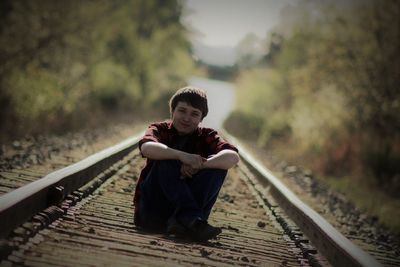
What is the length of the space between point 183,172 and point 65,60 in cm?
1488

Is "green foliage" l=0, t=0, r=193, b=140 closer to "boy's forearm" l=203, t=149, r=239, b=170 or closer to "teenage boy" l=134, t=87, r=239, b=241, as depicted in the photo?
"teenage boy" l=134, t=87, r=239, b=241

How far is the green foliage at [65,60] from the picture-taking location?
42.1 ft

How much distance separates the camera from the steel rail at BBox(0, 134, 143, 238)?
266cm

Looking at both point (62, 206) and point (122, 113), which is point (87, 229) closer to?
point (62, 206)

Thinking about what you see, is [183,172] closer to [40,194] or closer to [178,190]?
[178,190]

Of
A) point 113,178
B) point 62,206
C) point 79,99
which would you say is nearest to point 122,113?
point 79,99

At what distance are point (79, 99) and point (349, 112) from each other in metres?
11.2

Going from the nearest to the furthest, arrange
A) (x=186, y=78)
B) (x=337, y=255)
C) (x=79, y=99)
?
(x=337, y=255)
(x=79, y=99)
(x=186, y=78)

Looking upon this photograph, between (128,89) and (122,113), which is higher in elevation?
(128,89)

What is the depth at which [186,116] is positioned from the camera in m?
3.49

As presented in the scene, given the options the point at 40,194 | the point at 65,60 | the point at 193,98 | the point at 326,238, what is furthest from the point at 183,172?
the point at 65,60

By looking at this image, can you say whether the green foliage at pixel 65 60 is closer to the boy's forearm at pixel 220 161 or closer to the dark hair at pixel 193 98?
the dark hair at pixel 193 98

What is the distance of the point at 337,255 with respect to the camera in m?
3.21

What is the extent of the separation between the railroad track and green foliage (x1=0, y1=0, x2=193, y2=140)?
7416 mm
